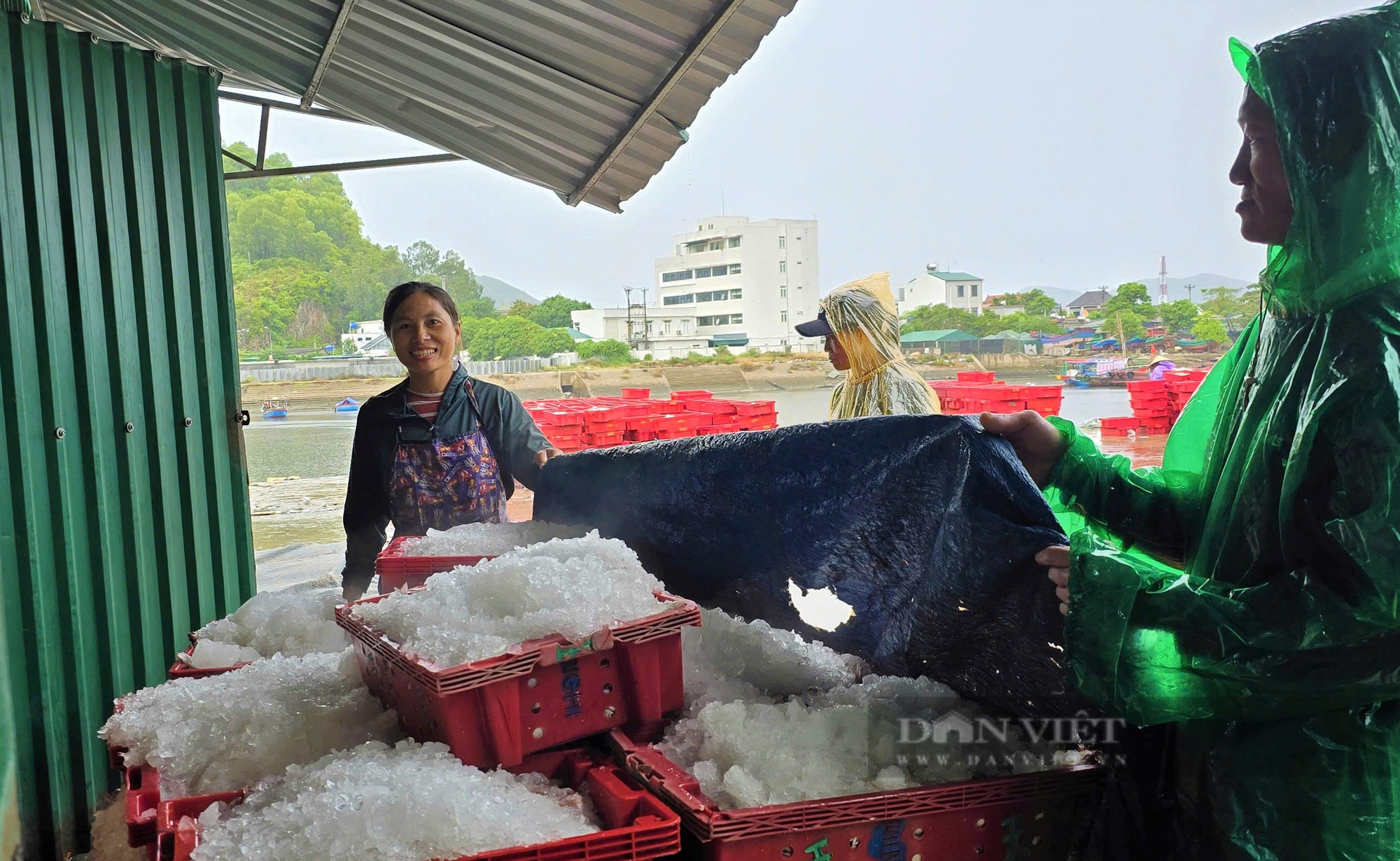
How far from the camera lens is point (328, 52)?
11.3 feet

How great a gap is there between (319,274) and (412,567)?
51.7 meters

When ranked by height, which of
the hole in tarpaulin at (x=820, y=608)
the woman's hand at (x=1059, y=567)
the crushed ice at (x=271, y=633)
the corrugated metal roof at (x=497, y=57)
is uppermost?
the corrugated metal roof at (x=497, y=57)

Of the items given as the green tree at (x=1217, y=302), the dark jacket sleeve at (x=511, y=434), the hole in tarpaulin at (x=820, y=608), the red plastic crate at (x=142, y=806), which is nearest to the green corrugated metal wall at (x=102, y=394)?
the dark jacket sleeve at (x=511, y=434)

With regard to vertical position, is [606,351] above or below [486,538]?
above

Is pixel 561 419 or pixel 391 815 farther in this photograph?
pixel 561 419

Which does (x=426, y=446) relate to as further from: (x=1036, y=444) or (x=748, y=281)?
(x=748, y=281)

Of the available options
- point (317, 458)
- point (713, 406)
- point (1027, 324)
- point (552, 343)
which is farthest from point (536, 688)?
point (552, 343)

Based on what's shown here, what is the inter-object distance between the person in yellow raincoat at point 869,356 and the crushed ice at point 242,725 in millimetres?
2973

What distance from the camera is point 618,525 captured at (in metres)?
2.03

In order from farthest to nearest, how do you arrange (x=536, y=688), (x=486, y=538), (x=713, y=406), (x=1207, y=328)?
(x=1207, y=328), (x=713, y=406), (x=486, y=538), (x=536, y=688)

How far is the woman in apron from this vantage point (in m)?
2.73

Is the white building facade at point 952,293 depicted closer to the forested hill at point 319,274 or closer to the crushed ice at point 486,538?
the forested hill at point 319,274

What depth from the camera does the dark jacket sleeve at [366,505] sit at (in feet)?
9.07

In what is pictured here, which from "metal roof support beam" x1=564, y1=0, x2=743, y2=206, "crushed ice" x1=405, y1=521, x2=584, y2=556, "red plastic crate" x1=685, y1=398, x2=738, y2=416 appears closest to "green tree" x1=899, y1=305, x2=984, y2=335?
"red plastic crate" x1=685, y1=398, x2=738, y2=416
